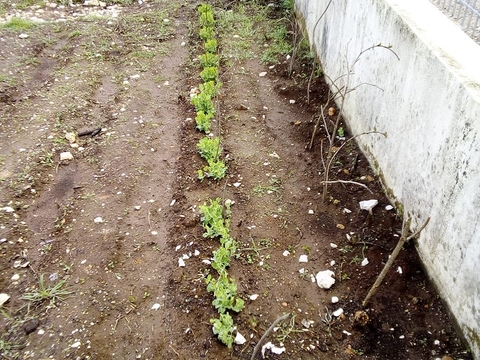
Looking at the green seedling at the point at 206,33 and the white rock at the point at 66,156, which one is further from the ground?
the green seedling at the point at 206,33

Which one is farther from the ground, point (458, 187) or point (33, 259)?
point (458, 187)

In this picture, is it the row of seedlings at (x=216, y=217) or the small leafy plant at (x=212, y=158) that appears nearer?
the row of seedlings at (x=216, y=217)

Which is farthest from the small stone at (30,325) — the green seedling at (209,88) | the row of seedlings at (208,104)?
the green seedling at (209,88)

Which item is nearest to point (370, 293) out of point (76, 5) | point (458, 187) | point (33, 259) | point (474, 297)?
point (474, 297)

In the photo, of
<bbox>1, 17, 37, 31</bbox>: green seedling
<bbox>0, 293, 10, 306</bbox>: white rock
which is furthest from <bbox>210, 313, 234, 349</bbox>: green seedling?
<bbox>1, 17, 37, 31</bbox>: green seedling

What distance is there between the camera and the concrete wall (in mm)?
2562

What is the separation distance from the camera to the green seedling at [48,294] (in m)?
3.18

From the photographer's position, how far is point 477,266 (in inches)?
97.4

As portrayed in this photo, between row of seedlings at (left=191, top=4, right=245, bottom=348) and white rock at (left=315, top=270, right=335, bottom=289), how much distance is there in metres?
0.67

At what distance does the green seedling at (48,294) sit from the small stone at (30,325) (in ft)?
0.54

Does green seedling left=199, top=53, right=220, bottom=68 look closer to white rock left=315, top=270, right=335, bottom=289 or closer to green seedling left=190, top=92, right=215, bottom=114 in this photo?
green seedling left=190, top=92, right=215, bottom=114

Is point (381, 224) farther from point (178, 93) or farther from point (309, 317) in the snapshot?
point (178, 93)

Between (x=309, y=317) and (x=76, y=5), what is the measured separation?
7812 mm

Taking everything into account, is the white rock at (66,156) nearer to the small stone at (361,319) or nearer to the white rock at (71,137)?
the white rock at (71,137)
